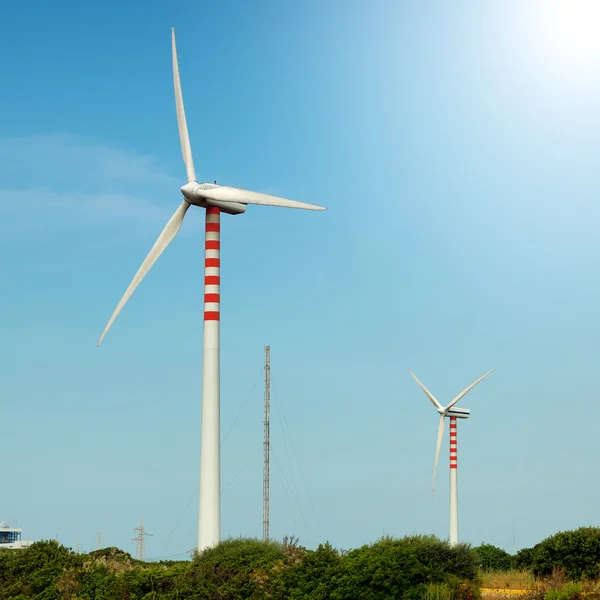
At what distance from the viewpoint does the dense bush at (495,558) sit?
75.2 meters

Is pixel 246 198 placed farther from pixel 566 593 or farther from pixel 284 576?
pixel 566 593

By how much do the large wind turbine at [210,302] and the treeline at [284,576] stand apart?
2214 mm

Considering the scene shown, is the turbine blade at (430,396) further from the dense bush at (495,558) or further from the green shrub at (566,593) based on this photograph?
the green shrub at (566,593)

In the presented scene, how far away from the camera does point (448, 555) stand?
42188 millimetres

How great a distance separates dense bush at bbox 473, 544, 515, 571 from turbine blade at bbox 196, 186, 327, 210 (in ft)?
118

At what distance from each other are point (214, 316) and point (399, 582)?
1664 cm

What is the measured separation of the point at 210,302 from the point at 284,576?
14874mm

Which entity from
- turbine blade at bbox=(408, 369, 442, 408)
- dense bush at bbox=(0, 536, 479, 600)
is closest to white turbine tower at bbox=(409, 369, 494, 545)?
turbine blade at bbox=(408, 369, 442, 408)

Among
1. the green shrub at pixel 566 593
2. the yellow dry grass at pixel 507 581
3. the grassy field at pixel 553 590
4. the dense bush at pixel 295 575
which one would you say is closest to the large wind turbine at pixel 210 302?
the dense bush at pixel 295 575

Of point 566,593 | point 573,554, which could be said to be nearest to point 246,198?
point 566,593

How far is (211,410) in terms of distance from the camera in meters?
48.8

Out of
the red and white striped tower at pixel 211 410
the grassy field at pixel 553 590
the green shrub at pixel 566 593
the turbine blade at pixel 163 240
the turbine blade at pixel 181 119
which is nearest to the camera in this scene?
the green shrub at pixel 566 593

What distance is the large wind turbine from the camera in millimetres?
48438

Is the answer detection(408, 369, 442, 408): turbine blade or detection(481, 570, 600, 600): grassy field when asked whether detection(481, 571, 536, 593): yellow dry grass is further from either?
detection(408, 369, 442, 408): turbine blade
